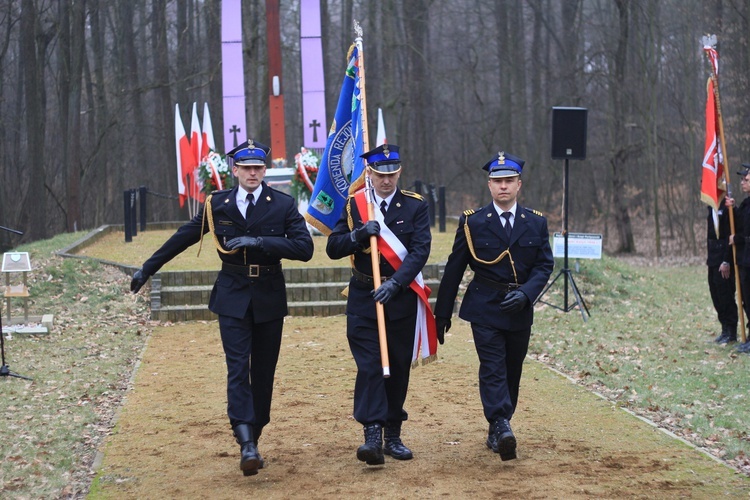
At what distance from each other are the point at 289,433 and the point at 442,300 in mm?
1671

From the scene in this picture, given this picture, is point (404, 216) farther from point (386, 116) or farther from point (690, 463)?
point (386, 116)

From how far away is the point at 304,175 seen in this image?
67.5 ft

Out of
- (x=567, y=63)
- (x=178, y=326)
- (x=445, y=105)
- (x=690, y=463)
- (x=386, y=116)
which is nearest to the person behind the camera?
(x=690, y=463)

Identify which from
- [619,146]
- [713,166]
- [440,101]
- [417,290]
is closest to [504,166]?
[417,290]

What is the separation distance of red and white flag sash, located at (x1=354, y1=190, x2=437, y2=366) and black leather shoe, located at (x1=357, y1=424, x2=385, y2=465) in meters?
0.69

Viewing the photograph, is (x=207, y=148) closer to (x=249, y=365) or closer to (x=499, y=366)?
(x=249, y=365)

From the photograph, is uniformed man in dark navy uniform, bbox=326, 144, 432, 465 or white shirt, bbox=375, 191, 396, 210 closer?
uniformed man in dark navy uniform, bbox=326, 144, 432, 465

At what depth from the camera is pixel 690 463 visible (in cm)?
669

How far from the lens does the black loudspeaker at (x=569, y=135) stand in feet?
46.4

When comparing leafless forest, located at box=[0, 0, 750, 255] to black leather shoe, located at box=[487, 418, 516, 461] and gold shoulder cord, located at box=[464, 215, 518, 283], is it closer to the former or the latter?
gold shoulder cord, located at box=[464, 215, 518, 283]

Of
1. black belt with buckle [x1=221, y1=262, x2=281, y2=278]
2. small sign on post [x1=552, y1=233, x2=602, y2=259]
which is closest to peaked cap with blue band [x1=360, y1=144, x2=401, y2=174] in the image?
black belt with buckle [x1=221, y1=262, x2=281, y2=278]

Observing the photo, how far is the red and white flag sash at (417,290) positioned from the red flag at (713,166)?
20.6 ft

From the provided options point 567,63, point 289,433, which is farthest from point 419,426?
point 567,63

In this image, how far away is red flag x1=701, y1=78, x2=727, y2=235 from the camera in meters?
12.1
